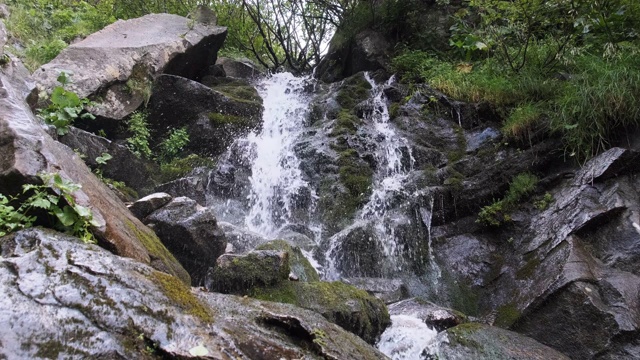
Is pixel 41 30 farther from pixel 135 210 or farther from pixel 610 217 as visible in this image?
pixel 610 217

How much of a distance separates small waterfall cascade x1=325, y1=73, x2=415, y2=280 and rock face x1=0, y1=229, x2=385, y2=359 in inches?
154

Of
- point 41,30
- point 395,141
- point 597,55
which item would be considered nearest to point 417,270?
point 395,141

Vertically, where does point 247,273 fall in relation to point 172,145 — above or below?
below

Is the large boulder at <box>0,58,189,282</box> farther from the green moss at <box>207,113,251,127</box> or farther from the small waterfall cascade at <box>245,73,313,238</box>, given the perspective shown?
the green moss at <box>207,113,251,127</box>

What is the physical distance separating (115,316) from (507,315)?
179 inches

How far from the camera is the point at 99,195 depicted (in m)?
3.86

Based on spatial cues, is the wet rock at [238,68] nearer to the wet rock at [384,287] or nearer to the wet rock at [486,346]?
the wet rock at [384,287]

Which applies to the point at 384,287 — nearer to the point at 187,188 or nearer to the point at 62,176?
the point at 187,188

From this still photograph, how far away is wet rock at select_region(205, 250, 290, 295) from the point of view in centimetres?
438

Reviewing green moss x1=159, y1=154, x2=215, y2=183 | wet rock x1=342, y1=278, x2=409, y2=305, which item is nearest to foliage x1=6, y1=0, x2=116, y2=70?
green moss x1=159, y1=154, x2=215, y2=183

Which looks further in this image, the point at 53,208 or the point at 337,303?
the point at 337,303

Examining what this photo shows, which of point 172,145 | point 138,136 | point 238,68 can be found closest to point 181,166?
point 172,145

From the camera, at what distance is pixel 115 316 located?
7.34ft

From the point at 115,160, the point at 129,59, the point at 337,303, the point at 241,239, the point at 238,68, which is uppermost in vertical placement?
the point at 238,68
